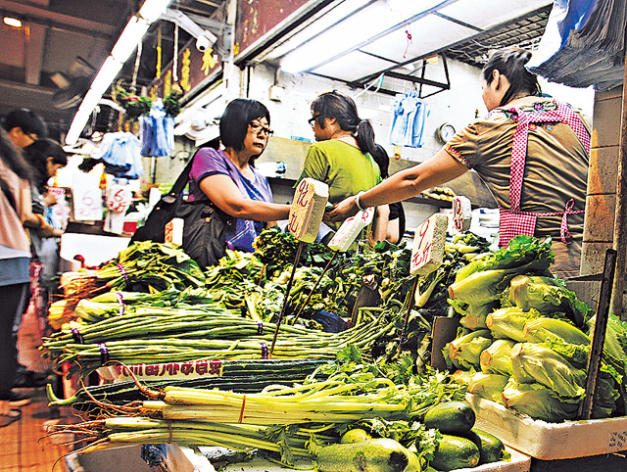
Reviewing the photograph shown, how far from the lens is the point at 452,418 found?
113 centimetres

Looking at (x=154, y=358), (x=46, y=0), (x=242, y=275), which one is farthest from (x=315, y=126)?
(x=46, y=0)

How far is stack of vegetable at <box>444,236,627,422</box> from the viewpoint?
3.90 ft

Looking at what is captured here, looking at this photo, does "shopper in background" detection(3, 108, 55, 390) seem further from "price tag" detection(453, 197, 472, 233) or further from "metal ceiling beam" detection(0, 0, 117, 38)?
"price tag" detection(453, 197, 472, 233)

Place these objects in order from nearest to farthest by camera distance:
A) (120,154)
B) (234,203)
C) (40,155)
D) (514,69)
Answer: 1. (514,69)
2. (234,203)
3. (40,155)
4. (120,154)

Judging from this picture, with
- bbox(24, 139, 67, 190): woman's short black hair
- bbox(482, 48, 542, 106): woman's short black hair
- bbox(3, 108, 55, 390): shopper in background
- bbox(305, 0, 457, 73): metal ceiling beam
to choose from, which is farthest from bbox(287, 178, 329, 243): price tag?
bbox(305, 0, 457, 73): metal ceiling beam

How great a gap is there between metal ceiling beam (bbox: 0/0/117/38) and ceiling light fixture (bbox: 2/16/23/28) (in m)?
0.05

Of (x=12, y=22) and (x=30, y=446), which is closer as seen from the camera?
(x=30, y=446)

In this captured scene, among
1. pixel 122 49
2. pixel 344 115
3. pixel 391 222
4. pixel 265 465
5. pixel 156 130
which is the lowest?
pixel 265 465

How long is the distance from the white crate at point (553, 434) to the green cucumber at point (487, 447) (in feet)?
0.24

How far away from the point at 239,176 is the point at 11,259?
74.4 inches

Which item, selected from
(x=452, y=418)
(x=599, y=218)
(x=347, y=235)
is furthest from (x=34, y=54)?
(x=452, y=418)

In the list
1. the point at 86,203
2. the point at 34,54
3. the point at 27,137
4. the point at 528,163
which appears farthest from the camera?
the point at 86,203

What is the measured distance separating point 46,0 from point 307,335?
19.7 feet

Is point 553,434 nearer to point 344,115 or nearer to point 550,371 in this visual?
point 550,371
